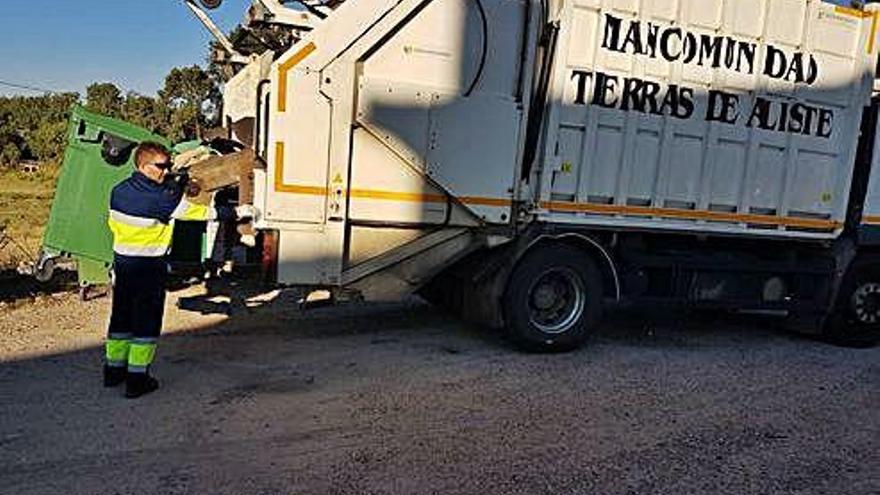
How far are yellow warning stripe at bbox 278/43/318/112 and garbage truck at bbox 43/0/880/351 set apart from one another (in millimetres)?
15

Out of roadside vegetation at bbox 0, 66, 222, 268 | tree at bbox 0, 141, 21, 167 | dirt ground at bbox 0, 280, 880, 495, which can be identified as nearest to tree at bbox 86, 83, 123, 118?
roadside vegetation at bbox 0, 66, 222, 268

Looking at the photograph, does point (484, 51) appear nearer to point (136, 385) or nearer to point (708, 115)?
point (708, 115)

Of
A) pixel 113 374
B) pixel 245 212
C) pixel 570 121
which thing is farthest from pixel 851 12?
pixel 113 374

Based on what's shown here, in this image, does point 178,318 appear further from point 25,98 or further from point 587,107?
point 25,98

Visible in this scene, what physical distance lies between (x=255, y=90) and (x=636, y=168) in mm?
3062

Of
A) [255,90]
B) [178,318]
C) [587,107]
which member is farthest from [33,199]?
[587,107]

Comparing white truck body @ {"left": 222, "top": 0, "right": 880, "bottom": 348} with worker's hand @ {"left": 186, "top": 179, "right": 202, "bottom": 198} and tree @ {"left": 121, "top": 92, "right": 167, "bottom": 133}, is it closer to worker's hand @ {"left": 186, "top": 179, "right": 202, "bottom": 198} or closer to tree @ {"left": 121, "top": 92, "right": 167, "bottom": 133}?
worker's hand @ {"left": 186, "top": 179, "right": 202, "bottom": 198}

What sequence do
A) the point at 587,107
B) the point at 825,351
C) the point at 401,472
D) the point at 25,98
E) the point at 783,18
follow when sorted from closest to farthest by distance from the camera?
1. the point at 401,472
2. the point at 587,107
3. the point at 783,18
4. the point at 825,351
5. the point at 25,98

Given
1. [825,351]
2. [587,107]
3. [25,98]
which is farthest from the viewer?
[25,98]

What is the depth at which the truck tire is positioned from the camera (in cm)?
754

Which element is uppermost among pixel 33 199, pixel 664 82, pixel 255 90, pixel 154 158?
pixel 664 82

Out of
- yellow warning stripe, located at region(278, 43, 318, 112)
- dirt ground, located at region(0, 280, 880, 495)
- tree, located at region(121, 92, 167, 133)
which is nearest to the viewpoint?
dirt ground, located at region(0, 280, 880, 495)

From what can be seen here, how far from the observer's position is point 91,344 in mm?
5938

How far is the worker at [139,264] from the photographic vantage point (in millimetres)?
4766
